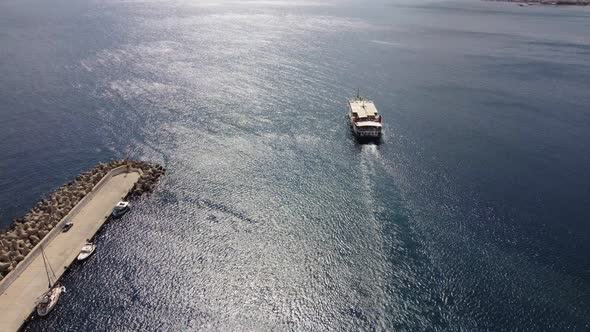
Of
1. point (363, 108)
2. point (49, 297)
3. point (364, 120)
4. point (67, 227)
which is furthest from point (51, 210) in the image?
point (363, 108)

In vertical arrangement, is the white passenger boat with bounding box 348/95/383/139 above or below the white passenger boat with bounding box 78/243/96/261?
above

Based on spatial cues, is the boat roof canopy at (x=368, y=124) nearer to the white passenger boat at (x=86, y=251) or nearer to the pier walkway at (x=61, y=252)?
the pier walkway at (x=61, y=252)

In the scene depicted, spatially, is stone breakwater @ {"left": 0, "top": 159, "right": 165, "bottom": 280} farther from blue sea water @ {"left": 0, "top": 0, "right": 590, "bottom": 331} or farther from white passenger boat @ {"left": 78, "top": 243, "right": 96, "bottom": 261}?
white passenger boat @ {"left": 78, "top": 243, "right": 96, "bottom": 261}

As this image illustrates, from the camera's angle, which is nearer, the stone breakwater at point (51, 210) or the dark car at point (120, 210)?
the stone breakwater at point (51, 210)

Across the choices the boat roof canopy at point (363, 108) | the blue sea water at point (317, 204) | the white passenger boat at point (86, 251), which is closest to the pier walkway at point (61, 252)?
the white passenger boat at point (86, 251)

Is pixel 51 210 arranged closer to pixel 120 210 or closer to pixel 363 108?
pixel 120 210

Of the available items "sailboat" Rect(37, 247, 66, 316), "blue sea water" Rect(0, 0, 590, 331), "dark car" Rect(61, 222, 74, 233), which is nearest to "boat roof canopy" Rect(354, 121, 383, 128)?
"blue sea water" Rect(0, 0, 590, 331)
